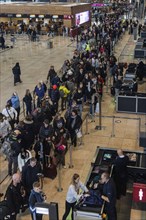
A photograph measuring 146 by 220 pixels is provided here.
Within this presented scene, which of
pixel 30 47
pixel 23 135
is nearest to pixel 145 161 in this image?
pixel 23 135

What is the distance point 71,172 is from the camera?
10.1m

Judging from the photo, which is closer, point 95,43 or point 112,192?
point 112,192

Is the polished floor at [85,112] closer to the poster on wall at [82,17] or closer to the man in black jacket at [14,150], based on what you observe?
the man in black jacket at [14,150]

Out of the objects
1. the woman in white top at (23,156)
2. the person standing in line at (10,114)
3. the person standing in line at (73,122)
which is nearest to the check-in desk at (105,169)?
the person standing in line at (73,122)

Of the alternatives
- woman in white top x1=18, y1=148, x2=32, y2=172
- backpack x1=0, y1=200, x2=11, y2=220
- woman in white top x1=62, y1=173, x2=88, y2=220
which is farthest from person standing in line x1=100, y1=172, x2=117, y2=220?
woman in white top x1=18, y1=148, x2=32, y2=172

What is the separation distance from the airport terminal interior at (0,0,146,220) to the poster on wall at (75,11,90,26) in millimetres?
753

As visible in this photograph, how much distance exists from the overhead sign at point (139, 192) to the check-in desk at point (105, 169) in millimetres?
354

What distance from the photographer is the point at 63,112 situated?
14.6 meters

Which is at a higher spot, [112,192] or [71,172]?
[112,192]

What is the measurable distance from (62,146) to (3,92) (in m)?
9.37

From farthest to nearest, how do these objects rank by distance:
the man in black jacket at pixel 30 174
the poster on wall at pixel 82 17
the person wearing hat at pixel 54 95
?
1. the poster on wall at pixel 82 17
2. the person wearing hat at pixel 54 95
3. the man in black jacket at pixel 30 174

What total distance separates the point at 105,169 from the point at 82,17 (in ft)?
114

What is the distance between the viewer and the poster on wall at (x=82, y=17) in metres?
39.0

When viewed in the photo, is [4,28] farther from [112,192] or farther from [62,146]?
[112,192]
